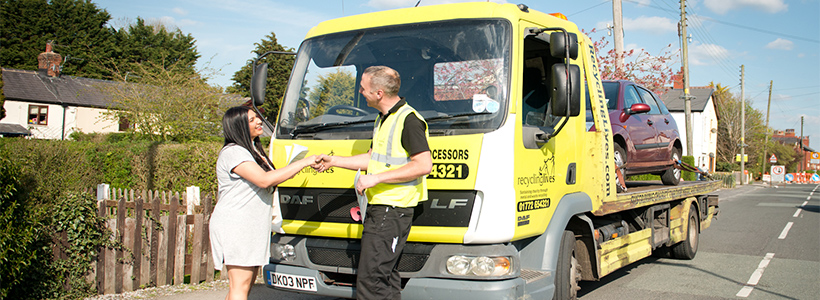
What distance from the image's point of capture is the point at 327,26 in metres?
5.03

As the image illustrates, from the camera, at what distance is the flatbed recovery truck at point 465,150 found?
3.82 metres

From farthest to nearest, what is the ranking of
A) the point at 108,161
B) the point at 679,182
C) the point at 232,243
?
the point at 108,161, the point at 679,182, the point at 232,243

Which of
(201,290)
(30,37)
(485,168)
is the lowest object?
(201,290)

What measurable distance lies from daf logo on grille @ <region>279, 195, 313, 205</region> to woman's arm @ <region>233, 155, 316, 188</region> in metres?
0.80

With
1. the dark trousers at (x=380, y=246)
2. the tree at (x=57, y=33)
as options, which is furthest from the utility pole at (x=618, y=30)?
the tree at (x=57, y=33)

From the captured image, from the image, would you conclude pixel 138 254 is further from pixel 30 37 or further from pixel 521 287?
pixel 30 37

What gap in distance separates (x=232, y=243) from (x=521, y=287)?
6.13 ft

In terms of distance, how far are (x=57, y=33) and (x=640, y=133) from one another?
2113 inches

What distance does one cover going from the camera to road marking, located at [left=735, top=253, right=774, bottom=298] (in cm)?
637

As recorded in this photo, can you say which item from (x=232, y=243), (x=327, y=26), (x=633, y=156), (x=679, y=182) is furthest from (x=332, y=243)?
(x=679, y=182)

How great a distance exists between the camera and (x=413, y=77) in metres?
4.49

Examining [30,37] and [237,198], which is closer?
[237,198]

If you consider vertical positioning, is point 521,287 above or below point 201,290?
above

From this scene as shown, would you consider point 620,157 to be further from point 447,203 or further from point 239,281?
point 239,281
